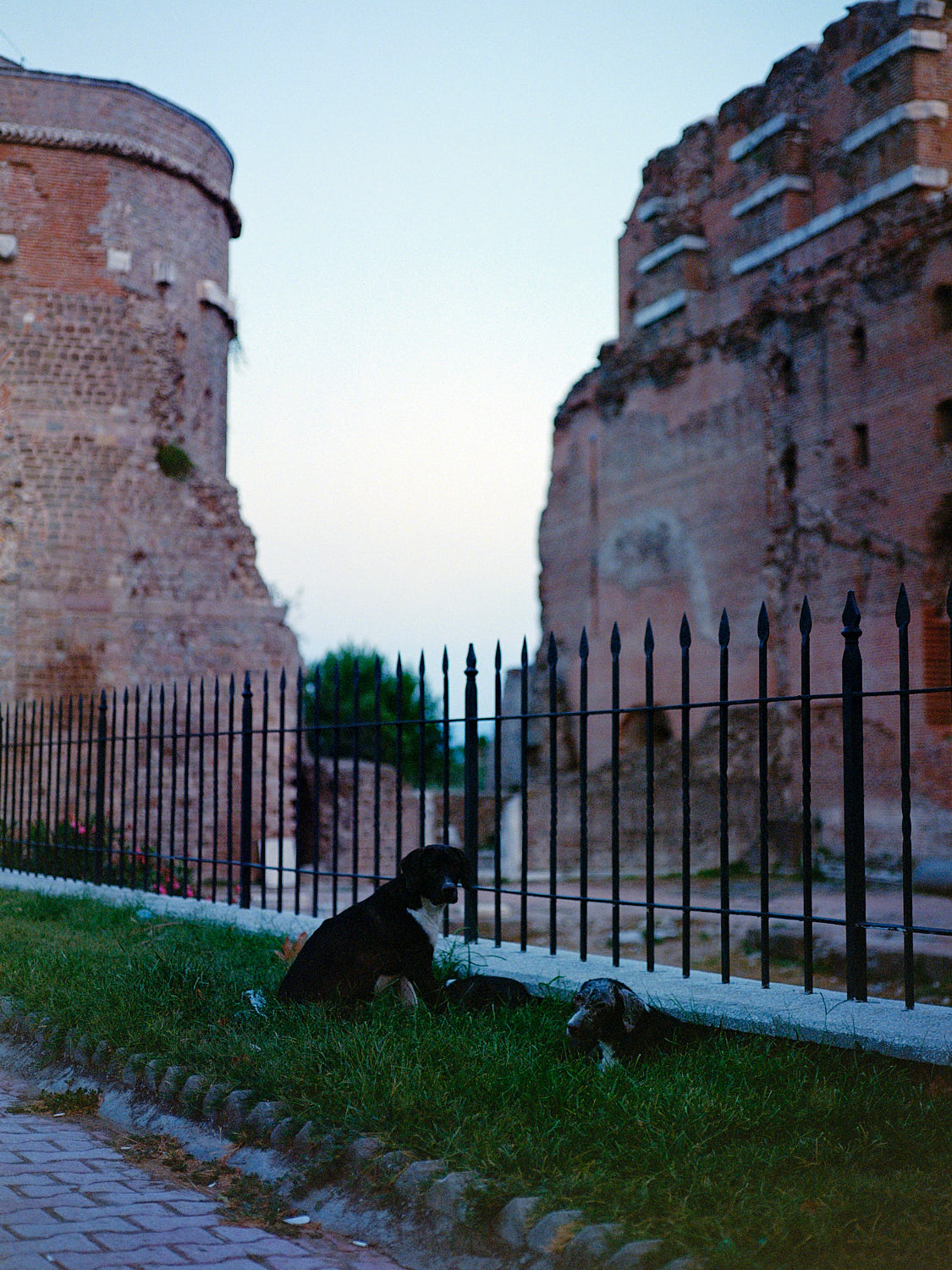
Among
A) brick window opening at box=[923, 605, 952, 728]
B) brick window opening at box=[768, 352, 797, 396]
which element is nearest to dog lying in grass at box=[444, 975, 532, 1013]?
brick window opening at box=[923, 605, 952, 728]

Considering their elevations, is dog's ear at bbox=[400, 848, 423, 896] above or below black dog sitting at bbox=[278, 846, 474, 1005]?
above

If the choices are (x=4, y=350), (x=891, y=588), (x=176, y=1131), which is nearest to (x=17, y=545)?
(x=4, y=350)

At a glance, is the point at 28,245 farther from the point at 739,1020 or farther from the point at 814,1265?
the point at 814,1265

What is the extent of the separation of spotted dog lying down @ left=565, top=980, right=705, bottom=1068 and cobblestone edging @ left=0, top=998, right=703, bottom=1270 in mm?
927

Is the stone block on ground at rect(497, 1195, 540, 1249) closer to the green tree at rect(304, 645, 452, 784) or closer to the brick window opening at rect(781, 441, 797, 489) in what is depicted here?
the brick window opening at rect(781, 441, 797, 489)

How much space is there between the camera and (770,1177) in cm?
319

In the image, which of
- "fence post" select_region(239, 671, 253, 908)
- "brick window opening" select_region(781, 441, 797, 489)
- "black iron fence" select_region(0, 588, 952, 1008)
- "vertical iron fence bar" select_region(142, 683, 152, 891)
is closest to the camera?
"black iron fence" select_region(0, 588, 952, 1008)

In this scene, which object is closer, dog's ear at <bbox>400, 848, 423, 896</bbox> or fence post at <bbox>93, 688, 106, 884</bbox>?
dog's ear at <bbox>400, 848, 423, 896</bbox>

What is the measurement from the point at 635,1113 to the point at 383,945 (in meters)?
1.57

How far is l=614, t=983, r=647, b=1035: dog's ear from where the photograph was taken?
4293 millimetres

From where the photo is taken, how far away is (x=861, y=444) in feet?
63.5

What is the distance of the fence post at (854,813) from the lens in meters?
4.78

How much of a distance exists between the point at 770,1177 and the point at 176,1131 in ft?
7.14

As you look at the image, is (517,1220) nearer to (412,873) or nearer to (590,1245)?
(590,1245)
